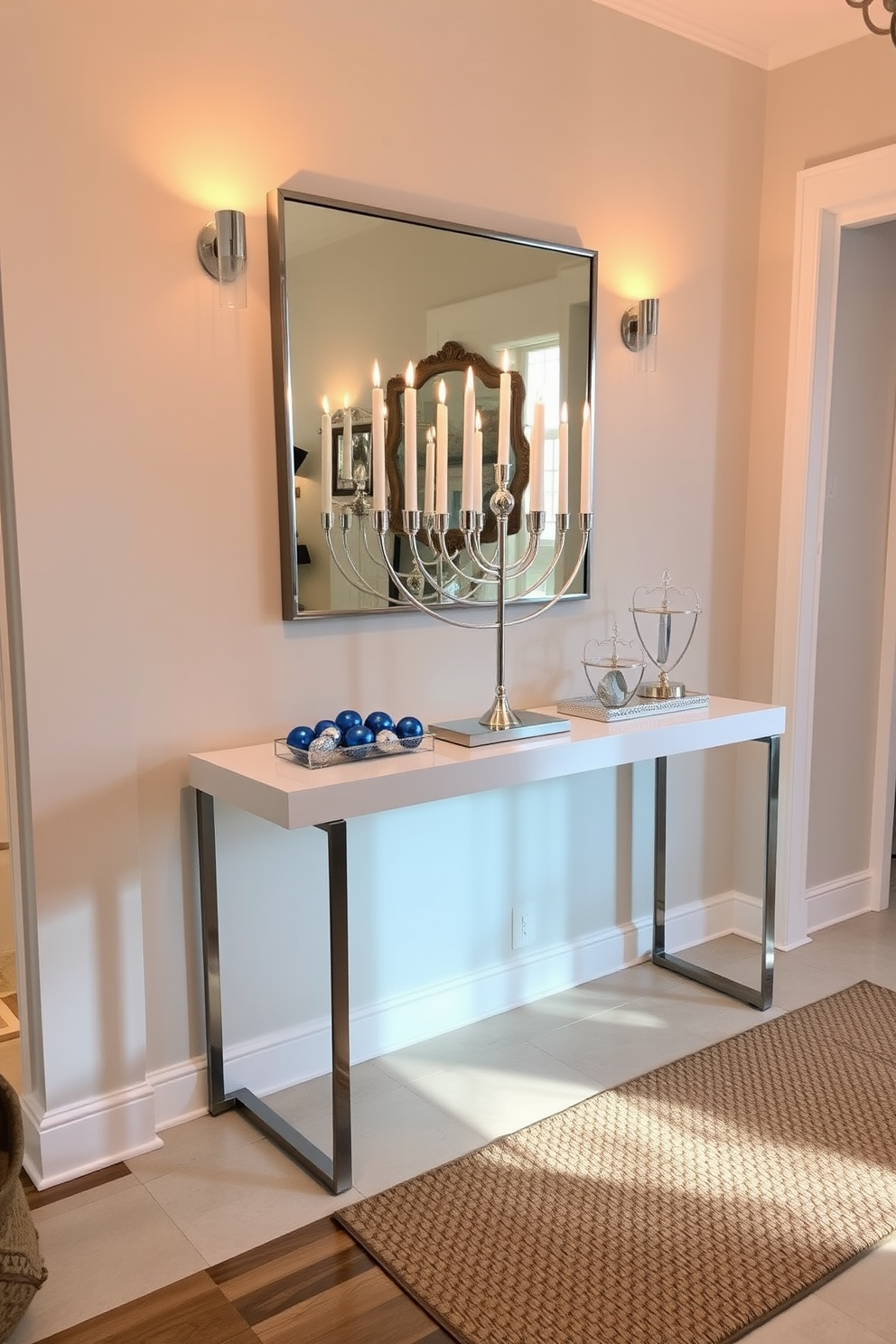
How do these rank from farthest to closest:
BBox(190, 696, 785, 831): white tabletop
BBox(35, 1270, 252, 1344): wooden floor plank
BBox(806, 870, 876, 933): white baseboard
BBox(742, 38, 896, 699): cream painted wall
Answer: BBox(806, 870, 876, 933): white baseboard
BBox(742, 38, 896, 699): cream painted wall
BBox(190, 696, 785, 831): white tabletop
BBox(35, 1270, 252, 1344): wooden floor plank

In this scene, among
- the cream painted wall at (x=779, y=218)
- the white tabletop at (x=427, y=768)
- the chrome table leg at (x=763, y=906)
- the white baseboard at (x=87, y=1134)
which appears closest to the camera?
the white tabletop at (x=427, y=768)

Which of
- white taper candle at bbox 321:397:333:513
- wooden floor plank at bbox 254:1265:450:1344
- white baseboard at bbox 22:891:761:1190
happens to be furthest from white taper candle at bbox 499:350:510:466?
wooden floor plank at bbox 254:1265:450:1344

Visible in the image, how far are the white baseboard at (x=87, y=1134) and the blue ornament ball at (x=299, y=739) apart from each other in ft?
2.52

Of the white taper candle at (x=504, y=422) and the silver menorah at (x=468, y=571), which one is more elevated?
the white taper candle at (x=504, y=422)

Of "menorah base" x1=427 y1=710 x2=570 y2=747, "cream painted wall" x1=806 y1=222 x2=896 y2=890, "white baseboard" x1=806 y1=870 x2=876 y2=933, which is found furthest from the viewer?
"white baseboard" x1=806 y1=870 x2=876 y2=933

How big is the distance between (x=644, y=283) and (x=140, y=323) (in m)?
1.45

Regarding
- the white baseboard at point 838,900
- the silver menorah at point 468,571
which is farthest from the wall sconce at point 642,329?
the white baseboard at point 838,900

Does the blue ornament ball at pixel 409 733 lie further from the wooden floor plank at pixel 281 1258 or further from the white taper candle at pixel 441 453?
the wooden floor plank at pixel 281 1258

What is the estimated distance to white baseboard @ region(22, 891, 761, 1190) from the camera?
215 cm

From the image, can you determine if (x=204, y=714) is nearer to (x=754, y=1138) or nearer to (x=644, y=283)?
(x=754, y=1138)

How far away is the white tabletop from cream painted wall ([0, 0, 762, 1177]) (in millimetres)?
206

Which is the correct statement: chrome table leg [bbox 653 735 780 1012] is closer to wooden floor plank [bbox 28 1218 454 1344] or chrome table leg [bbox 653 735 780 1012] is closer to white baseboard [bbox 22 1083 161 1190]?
wooden floor plank [bbox 28 1218 454 1344]

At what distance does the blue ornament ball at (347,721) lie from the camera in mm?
2264

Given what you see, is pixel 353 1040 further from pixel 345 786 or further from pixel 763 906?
pixel 763 906
